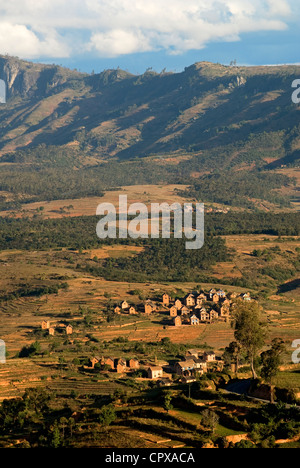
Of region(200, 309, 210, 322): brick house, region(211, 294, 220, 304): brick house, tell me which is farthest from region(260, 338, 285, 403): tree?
region(211, 294, 220, 304): brick house

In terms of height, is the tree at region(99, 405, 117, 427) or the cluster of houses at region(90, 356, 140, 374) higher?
the tree at region(99, 405, 117, 427)

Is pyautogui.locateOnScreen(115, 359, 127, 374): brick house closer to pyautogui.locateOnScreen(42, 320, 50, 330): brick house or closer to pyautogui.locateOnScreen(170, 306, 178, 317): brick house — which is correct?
pyautogui.locateOnScreen(42, 320, 50, 330): brick house

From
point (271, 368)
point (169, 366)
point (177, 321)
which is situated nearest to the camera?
point (271, 368)

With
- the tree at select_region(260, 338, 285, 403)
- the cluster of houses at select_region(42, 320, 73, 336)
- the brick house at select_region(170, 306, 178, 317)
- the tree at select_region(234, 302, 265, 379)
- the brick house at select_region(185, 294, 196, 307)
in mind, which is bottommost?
the cluster of houses at select_region(42, 320, 73, 336)

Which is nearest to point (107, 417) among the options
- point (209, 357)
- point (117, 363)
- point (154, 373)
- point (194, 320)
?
point (154, 373)

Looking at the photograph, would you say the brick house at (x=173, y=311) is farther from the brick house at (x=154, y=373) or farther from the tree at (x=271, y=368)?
the tree at (x=271, y=368)

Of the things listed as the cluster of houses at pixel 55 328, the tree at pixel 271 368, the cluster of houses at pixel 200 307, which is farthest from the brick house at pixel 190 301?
the tree at pixel 271 368

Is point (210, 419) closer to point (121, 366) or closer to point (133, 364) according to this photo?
point (121, 366)
